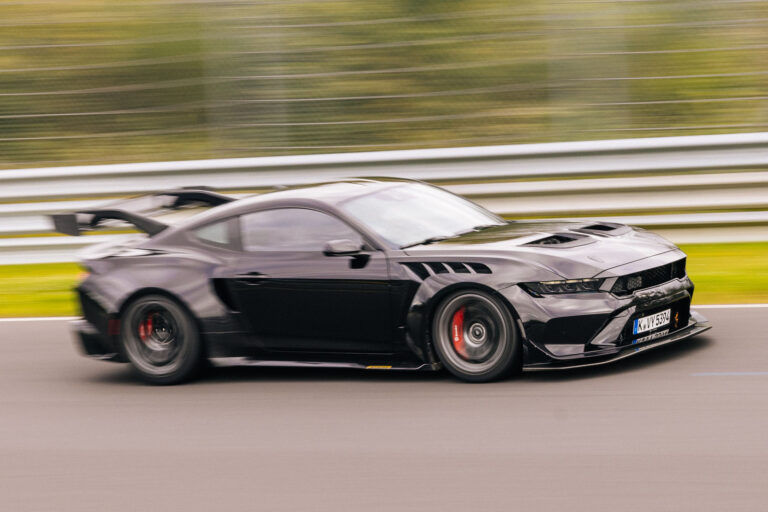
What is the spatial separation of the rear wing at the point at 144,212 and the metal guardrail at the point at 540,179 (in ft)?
10.7

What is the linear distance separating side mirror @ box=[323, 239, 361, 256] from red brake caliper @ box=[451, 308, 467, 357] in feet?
2.53

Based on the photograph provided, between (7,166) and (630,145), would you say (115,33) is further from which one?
(630,145)

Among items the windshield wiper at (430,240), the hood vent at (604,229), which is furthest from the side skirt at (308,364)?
the hood vent at (604,229)

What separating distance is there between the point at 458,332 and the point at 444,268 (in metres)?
0.40

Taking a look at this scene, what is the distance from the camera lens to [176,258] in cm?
817

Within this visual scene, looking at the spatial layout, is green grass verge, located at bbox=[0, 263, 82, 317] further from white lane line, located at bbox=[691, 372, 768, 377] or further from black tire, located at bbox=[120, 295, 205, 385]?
white lane line, located at bbox=[691, 372, 768, 377]

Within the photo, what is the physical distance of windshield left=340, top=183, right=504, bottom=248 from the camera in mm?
7773

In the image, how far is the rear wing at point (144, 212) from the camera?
8469 mm

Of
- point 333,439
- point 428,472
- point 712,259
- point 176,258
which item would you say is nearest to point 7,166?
point 176,258

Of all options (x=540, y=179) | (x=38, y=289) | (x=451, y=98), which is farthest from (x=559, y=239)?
(x=451, y=98)

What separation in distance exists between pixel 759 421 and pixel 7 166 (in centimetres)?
1016

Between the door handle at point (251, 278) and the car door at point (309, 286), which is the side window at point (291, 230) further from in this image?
the door handle at point (251, 278)

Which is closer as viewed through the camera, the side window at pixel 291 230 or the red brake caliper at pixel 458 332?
the red brake caliper at pixel 458 332

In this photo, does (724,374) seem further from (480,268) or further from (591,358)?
(480,268)
